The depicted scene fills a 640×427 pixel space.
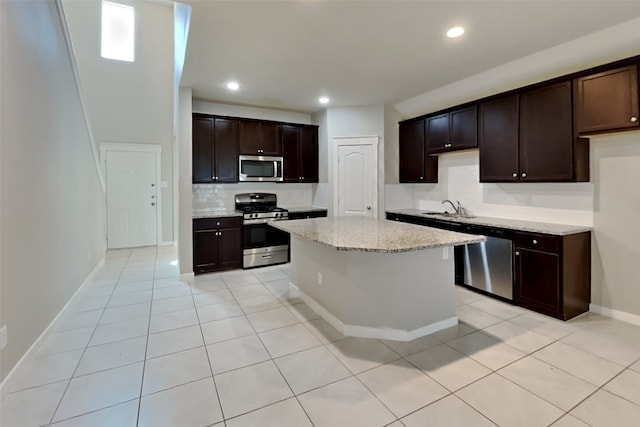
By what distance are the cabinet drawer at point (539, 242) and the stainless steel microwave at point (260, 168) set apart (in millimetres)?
3535

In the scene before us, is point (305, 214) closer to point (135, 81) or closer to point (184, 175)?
point (184, 175)

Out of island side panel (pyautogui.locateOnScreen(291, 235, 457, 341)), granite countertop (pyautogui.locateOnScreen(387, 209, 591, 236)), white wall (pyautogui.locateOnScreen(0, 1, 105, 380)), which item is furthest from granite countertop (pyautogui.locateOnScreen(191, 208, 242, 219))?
granite countertop (pyautogui.locateOnScreen(387, 209, 591, 236))

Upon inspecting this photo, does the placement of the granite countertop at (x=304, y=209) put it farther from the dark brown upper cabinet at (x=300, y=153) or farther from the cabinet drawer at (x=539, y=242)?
the cabinet drawer at (x=539, y=242)

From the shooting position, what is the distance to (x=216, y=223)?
4.54 meters

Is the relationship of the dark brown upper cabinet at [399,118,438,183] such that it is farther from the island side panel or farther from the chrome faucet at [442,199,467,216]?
the island side panel

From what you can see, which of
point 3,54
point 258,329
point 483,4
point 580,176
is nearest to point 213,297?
point 258,329

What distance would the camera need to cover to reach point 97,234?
4730 mm

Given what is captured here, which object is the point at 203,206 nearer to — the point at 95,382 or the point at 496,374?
the point at 95,382

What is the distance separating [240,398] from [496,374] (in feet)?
5.60

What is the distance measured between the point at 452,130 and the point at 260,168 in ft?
9.64

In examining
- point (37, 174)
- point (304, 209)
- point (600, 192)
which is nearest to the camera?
point (37, 174)

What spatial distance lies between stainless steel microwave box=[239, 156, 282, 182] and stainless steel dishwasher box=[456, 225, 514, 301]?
9.89ft

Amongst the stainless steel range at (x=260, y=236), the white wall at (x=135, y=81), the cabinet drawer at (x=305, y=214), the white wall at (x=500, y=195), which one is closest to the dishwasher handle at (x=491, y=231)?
the white wall at (x=500, y=195)

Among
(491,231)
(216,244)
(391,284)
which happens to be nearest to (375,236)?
(391,284)
